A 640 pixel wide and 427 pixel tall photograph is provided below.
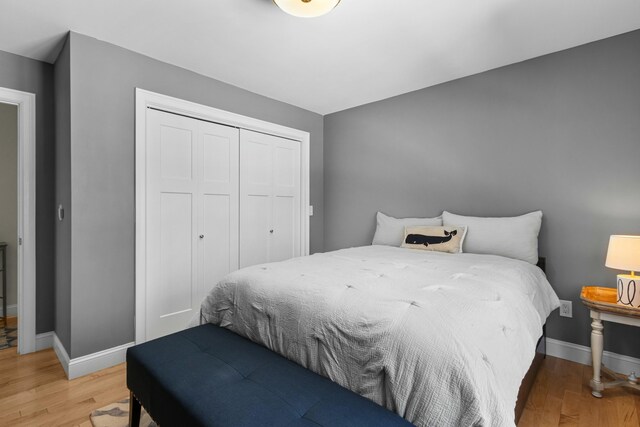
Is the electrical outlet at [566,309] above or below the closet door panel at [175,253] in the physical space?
below

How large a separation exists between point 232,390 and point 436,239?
6.77 ft

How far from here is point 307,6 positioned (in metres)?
1.77

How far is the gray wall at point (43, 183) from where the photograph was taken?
2.56 m

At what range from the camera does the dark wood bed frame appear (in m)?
1.62

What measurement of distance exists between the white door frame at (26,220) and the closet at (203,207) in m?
0.90

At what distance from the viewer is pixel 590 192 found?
2367mm

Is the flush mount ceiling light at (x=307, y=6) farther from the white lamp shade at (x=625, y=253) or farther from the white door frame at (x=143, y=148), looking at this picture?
the white lamp shade at (x=625, y=253)

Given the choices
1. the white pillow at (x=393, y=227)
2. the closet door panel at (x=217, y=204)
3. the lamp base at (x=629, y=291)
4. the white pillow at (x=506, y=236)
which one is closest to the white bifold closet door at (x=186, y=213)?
the closet door panel at (x=217, y=204)

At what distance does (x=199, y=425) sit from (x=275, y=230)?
2.66m

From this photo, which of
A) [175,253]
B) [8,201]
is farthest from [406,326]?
[8,201]

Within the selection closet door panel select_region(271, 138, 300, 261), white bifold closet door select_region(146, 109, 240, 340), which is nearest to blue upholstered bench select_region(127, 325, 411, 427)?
white bifold closet door select_region(146, 109, 240, 340)

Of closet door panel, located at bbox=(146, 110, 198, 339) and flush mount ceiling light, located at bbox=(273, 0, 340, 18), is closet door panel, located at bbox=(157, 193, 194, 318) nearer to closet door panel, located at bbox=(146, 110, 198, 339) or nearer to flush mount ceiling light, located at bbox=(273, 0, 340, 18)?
closet door panel, located at bbox=(146, 110, 198, 339)

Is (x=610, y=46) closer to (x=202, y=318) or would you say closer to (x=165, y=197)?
(x=202, y=318)

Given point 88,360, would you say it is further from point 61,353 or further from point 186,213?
point 186,213
